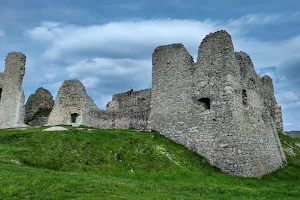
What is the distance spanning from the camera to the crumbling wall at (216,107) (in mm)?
19172

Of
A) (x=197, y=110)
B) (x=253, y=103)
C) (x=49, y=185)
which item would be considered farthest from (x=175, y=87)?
(x=49, y=185)

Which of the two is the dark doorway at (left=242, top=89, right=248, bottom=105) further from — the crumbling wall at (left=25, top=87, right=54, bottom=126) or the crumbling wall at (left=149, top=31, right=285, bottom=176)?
the crumbling wall at (left=25, top=87, right=54, bottom=126)

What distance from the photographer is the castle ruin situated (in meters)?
19.2

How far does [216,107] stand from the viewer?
20.1 m

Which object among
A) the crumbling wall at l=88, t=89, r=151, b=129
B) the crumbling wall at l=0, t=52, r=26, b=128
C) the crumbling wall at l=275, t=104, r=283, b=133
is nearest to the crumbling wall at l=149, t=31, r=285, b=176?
the crumbling wall at l=88, t=89, r=151, b=129

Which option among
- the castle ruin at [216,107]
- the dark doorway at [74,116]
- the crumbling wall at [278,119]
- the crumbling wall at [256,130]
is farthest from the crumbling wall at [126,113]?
the crumbling wall at [278,119]

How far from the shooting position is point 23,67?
3650 centimetres

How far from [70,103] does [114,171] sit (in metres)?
19.4

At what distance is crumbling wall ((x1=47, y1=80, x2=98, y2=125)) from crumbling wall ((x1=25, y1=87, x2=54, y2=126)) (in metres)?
6.63

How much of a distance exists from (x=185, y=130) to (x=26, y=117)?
2664cm

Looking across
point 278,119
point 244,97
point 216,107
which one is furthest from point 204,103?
point 278,119

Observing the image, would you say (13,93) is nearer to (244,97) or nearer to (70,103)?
(70,103)

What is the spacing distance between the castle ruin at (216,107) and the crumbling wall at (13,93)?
669 inches

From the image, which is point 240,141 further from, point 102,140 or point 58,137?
point 58,137
